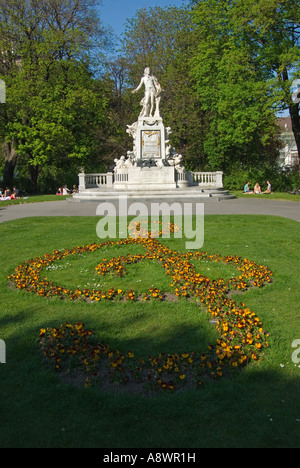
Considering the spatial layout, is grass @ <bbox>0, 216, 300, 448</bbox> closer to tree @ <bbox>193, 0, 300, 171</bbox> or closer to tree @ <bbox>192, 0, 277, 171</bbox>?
tree @ <bbox>193, 0, 300, 171</bbox>

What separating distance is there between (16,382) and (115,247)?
5477 mm

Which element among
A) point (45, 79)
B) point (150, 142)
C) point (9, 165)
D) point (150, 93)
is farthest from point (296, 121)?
point (9, 165)

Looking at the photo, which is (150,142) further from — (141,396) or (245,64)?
(141,396)

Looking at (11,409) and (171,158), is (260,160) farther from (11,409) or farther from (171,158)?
(11,409)

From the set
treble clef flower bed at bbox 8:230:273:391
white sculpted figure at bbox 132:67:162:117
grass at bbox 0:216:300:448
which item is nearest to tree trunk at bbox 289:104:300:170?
white sculpted figure at bbox 132:67:162:117

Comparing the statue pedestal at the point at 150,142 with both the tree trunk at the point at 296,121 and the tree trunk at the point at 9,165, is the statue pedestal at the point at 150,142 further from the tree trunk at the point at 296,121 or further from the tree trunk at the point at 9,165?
Result: the tree trunk at the point at 9,165

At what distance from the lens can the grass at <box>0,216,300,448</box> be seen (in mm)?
3281

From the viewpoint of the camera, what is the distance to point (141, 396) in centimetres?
382

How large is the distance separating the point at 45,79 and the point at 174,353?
31.6m

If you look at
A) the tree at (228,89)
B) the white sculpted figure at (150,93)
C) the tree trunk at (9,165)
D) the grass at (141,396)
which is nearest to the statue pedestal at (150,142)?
the white sculpted figure at (150,93)

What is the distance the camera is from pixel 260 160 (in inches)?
1574

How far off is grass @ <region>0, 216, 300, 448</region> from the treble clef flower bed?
6.0 inches

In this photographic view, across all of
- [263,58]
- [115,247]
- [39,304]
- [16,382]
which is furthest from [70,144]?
[16,382]

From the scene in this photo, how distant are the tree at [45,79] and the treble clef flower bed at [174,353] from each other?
25.0 m
